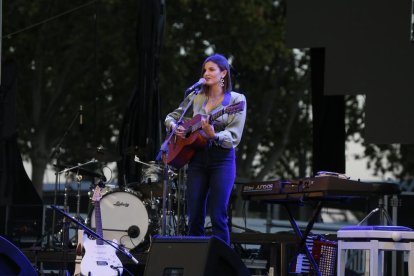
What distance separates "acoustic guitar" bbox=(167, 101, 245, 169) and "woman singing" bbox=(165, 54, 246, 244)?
0.15 feet

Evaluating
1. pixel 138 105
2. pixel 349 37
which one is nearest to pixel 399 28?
pixel 349 37

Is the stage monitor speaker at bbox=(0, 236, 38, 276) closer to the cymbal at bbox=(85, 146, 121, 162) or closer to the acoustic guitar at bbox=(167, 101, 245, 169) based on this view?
the acoustic guitar at bbox=(167, 101, 245, 169)

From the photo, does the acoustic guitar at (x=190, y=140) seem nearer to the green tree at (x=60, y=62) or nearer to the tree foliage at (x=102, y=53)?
the tree foliage at (x=102, y=53)

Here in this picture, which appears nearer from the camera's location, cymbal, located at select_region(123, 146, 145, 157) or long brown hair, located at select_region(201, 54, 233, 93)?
long brown hair, located at select_region(201, 54, 233, 93)

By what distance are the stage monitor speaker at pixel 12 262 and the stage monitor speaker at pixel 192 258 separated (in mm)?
976

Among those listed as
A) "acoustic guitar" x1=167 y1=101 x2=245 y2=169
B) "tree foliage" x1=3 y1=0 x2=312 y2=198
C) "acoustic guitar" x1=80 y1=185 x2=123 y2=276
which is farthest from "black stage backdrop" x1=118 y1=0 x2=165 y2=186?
"tree foliage" x1=3 y1=0 x2=312 y2=198

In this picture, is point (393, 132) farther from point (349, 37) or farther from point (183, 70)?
point (183, 70)

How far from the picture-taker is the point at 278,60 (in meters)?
28.6

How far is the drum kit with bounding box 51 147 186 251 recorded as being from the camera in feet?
39.7

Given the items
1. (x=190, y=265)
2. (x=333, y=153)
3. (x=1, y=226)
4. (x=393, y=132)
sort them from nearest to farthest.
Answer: (x=190, y=265), (x=393, y=132), (x=333, y=153), (x=1, y=226)

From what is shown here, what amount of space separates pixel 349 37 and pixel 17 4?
14.3 metres

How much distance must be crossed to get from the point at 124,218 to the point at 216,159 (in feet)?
12.7

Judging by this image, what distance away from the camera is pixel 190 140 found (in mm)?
8875

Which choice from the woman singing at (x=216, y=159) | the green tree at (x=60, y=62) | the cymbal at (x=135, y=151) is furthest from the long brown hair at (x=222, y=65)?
the green tree at (x=60, y=62)
